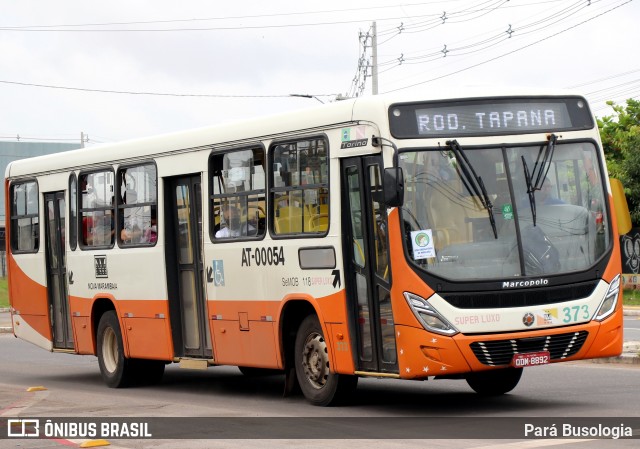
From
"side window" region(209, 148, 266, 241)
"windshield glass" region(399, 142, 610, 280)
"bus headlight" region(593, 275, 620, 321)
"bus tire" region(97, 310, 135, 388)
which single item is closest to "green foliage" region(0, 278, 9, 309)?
"bus tire" region(97, 310, 135, 388)

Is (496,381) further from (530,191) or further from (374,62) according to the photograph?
(374,62)

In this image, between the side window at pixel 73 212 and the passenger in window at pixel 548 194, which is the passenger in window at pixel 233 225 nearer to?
the passenger in window at pixel 548 194

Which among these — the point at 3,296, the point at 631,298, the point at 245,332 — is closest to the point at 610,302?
the point at 245,332

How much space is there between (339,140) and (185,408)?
362 centimetres

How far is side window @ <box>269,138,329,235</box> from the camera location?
13.7 meters

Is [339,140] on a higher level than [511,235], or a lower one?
higher

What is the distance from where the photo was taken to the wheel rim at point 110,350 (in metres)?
18.6

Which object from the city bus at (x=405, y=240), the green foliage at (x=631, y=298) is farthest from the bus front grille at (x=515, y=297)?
the green foliage at (x=631, y=298)

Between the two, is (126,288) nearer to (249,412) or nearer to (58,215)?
(58,215)

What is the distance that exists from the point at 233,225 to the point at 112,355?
4268 millimetres

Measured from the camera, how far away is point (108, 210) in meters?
18.4

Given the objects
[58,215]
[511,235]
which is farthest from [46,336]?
[511,235]

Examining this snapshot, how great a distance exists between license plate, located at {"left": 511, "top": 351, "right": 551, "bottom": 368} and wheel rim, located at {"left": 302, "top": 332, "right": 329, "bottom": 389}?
2.31m

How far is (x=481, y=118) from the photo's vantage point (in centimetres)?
1302
